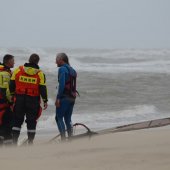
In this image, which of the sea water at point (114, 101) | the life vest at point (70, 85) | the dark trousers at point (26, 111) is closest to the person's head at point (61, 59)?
the life vest at point (70, 85)

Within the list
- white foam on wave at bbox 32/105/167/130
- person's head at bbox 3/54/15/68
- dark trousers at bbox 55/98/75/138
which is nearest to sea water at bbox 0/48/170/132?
white foam on wave at bbox 32/105/167/130

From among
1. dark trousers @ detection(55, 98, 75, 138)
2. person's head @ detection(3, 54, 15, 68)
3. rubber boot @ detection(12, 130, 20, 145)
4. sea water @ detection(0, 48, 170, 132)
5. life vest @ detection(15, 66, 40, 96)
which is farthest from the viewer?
sea water @ detection(0, 48, 170, 132)

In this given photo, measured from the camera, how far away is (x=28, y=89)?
7438 millimetres

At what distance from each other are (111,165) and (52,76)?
18174 mm

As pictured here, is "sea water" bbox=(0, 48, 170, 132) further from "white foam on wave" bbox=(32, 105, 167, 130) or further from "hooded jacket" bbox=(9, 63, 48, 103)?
"hooded jacket" bbox=(9, 63, 48, 103)

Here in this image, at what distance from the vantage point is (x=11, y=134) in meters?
7.75

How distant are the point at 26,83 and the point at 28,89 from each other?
9 centimetres

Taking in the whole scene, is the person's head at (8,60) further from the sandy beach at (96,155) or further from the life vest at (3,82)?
the sandy beach at (96,155)

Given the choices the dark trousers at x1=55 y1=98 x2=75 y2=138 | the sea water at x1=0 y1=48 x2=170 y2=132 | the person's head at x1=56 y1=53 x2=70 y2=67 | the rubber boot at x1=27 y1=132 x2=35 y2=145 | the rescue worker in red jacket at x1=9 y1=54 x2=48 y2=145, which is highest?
the person's head at x1=56 y1=53 x2=70 y2=67

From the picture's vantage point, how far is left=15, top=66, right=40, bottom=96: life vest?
7.38 metres

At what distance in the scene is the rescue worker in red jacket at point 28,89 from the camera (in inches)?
291

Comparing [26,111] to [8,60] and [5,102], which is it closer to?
→ [5,102]

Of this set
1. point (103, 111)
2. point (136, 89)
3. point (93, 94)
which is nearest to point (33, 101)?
point (103, 111)

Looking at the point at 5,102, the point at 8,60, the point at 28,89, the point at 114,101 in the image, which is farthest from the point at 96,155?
the point at 114,101
